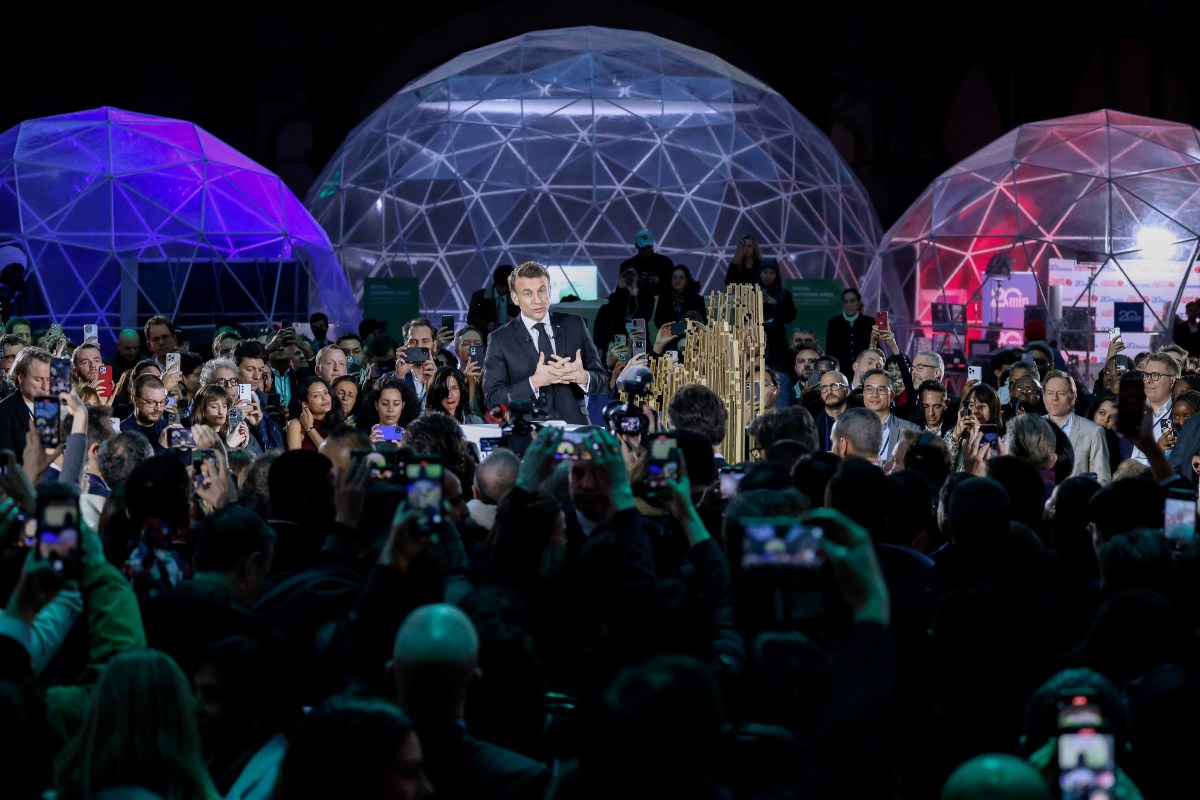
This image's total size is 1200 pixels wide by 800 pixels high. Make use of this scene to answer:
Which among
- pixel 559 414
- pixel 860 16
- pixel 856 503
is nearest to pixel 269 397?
pixel 559 414

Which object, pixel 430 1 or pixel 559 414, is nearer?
pixel 559 414

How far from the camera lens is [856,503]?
4.69 meters

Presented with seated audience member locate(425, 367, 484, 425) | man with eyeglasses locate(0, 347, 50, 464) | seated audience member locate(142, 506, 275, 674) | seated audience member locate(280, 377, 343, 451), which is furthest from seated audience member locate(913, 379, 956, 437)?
seated audience member locate(142, 506, 275, 674)

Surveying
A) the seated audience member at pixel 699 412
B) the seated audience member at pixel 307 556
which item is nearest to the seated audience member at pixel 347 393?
the seated audience member at pixel 699 412

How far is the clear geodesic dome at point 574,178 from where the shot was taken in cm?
2423

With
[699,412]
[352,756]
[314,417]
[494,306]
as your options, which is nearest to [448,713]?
[352,756]

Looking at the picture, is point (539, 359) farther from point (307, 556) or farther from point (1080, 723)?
point (1080, 723)

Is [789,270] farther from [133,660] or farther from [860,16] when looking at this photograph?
[133,660]

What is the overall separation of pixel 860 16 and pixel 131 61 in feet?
39.3

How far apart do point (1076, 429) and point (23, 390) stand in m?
5.73

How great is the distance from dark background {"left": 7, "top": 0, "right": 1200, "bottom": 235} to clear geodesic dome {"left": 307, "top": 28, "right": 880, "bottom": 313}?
1.96 m

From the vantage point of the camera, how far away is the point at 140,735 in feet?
9.83

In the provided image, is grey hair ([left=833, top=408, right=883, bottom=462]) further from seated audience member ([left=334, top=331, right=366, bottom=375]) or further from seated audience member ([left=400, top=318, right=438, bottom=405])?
seated audience member ([left=334, top=331, right=366, bottom=375])

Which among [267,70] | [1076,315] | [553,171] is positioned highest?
[267,70]
